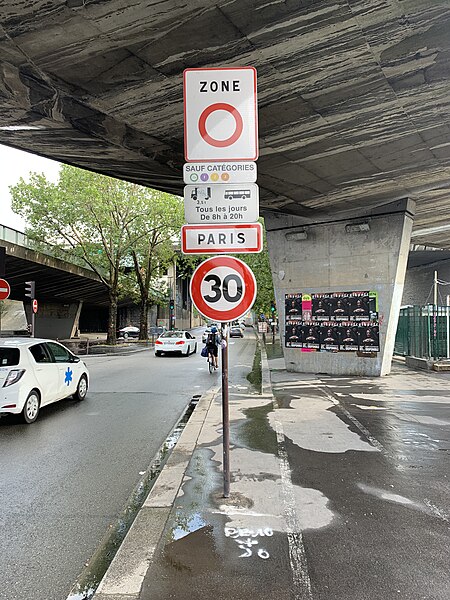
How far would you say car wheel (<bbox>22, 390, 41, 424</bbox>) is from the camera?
27.1 feet

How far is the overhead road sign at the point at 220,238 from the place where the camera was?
4.48 meters

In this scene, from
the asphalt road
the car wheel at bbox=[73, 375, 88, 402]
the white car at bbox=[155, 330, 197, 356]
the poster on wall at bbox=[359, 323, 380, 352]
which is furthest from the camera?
the white car at bbox=[155, 330, 197, 356]

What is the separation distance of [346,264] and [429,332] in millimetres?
5385

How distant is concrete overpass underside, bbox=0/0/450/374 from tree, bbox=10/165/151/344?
754 inches

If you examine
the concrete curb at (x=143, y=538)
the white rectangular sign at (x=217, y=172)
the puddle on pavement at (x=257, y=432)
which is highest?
the white rectangular sign at (x=217, y=172)

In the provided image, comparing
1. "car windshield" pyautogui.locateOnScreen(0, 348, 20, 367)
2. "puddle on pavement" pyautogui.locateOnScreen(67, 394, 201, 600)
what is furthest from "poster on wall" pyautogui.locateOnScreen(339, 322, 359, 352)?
"car windshield" pyautogui.locateOnScreen(0, 348, 20, 367)

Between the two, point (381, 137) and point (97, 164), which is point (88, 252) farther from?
point (381, 137)

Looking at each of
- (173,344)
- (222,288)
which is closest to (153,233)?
(173,344)

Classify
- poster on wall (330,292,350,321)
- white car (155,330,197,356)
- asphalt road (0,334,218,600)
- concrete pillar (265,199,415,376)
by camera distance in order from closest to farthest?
asphalt road (0,334,218,600), concrete pillar (265,199,415,376), poster on wall (330,292,350,321), white car (155,330,197,356)

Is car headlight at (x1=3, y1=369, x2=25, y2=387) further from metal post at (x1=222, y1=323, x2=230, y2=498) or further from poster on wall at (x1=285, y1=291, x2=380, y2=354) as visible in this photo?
poster on wall at (x1=285, y1=291, x2=380, y2=354)

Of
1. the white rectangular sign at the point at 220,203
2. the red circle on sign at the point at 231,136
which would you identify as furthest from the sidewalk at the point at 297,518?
the red circle on sign at the point at 231,136

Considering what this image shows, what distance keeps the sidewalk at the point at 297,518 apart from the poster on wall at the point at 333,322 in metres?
6.06

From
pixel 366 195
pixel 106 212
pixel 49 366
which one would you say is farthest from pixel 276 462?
pixel 106 212

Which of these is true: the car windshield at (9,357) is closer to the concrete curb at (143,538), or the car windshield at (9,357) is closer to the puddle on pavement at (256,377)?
the concrete curb at (143,538)
